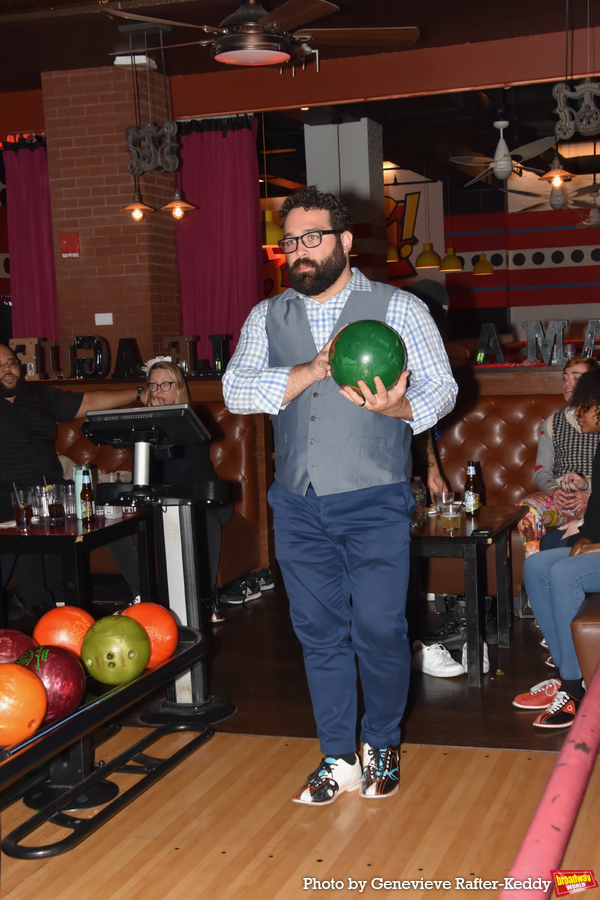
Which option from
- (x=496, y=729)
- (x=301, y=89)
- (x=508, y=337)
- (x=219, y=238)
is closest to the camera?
(x=496, y=729)

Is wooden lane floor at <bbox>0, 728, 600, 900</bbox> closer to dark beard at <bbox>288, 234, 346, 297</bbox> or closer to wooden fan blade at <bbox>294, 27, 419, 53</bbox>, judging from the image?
dark beard at <bbox>288, 234, 346, 297</bbox>

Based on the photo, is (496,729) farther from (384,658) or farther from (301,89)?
(301,89)

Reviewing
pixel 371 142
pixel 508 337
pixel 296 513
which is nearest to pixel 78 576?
pixel 296 513

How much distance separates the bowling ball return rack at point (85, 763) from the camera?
1904mm

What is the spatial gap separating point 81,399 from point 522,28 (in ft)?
15.6

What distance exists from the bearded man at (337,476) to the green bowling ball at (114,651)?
533mm

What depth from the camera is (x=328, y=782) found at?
8.60 feet

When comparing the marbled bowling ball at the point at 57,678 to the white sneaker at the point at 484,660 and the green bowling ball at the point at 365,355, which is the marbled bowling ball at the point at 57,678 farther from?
the white sneaker at the point at 484,660

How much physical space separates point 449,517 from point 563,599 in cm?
78

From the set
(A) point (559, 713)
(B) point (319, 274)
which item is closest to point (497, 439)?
(A) point (559, 713)

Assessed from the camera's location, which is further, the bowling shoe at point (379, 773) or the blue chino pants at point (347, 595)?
the bowling shoe at point (379, 773)

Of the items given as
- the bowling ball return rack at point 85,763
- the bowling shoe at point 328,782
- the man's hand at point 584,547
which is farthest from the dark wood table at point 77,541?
the man's hand at point 584,547

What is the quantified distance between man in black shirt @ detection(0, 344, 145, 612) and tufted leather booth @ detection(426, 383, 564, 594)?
198 centimetres

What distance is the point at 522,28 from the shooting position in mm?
6836
